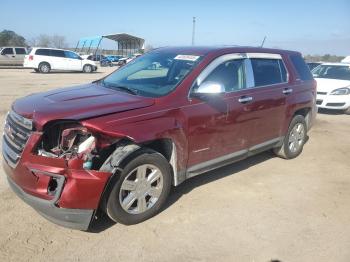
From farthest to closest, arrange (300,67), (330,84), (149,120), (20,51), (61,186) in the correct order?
(20,51) → (330,84) → (300,67) → (149,120) → (61,186)

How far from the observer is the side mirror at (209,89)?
421 cm

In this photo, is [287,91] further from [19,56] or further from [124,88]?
[19,56]

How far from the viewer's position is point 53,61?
84.8 ft

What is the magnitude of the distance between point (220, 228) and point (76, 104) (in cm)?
201

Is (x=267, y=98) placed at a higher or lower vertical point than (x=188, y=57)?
lower

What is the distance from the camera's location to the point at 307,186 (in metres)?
5.35

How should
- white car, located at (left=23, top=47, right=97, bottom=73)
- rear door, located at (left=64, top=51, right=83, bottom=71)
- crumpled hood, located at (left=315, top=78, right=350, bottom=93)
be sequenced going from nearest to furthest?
1. crumpled hood, located at (left=315, top=78, right=350, bottom=93)
2. white car, located at (left=23, top=47, right=97, bottom=73)
3. rear door, located at (left=64, top=51, right=83, bottom=71)

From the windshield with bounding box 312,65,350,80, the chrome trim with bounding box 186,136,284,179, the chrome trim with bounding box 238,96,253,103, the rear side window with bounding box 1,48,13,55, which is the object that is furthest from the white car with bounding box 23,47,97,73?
the chrome trim with bounding box 238,96,253,103

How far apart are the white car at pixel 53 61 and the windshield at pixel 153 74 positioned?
71.1 ft

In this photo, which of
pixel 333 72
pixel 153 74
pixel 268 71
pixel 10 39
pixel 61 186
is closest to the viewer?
pixel 61 186

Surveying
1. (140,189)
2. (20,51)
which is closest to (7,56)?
(20,51)

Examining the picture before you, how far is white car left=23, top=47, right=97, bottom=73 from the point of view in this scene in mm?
25031

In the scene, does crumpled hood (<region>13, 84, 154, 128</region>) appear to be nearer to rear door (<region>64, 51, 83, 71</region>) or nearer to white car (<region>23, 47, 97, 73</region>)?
white car (<region>23, 47, 97, 73</region>)

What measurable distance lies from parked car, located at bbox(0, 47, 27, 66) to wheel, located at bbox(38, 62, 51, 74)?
616 cm
